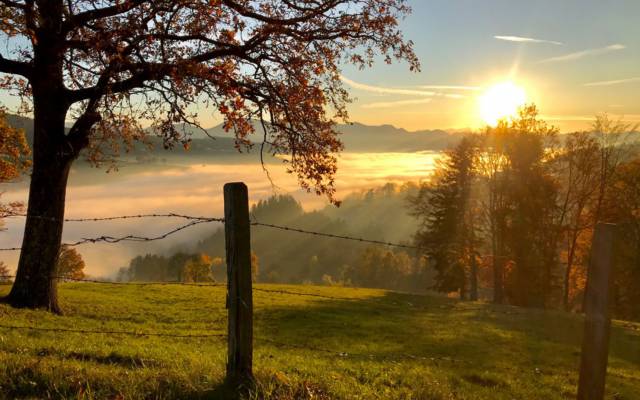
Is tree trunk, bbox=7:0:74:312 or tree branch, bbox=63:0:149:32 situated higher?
tree branch, bbox=63:0:149:32

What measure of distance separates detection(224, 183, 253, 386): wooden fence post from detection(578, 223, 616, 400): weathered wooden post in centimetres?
396

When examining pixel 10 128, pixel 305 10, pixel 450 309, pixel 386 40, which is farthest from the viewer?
pixel 450 309

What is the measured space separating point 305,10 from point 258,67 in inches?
97.8

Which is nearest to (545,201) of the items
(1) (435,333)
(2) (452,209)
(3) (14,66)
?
(2) (452,209)

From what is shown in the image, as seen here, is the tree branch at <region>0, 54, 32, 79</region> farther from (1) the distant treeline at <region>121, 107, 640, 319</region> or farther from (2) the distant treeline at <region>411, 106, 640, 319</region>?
(2) the distant treeline at <region>411, 106, 640, 319</region>

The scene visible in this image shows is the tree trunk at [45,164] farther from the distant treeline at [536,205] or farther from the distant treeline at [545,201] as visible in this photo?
the distant treeline at [545,201]

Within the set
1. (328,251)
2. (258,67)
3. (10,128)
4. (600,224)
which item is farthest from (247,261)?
(328,251)

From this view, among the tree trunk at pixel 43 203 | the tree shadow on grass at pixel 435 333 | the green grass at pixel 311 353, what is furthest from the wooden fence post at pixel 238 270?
the tree trunk at pixel 43 203

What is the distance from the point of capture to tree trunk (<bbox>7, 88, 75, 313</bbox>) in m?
15.1

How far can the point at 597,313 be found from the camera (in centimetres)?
547

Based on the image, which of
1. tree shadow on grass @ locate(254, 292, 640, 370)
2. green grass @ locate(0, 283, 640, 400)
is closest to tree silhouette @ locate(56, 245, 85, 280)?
green grass @ locate(0, 283, 640, 400)

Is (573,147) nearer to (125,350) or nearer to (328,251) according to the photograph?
(125,350)

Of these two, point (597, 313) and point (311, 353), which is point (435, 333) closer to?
point (311, 353)

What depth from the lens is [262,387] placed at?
20.0 feet
